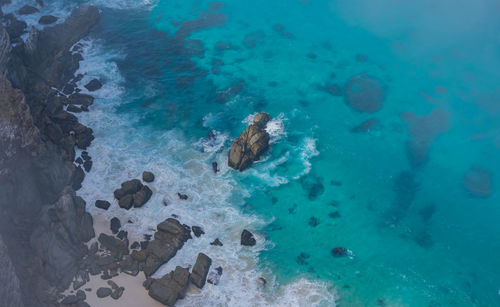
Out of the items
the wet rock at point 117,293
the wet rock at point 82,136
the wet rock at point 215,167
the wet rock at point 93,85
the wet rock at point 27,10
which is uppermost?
the wet rock at point 27,10

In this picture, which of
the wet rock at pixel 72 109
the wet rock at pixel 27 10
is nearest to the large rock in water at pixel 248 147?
the wet rock at pixel 72 109

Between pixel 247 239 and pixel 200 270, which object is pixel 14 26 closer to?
pixel 200 270

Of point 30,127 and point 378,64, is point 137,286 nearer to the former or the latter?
point 30,127

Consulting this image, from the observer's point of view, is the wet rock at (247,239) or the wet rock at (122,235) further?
the wet rock at (247,239)

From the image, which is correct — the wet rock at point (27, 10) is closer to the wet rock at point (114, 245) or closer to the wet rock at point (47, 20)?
the wet rock at point (47, 20)

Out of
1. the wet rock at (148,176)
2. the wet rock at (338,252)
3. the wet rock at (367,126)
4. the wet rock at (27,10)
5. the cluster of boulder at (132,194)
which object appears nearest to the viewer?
the wet rock at (338,252)

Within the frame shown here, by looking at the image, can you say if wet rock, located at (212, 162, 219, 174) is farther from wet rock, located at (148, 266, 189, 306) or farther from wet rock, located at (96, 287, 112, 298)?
wet rock, located at (96, 287, 112, 298)

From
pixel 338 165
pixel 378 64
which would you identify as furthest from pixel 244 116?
pixel 378 64

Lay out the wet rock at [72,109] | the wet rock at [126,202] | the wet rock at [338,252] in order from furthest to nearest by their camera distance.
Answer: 1. the wet rock at [72,109]
2. the wet rock at [126,202]
3. the wet rock at [338,252]
